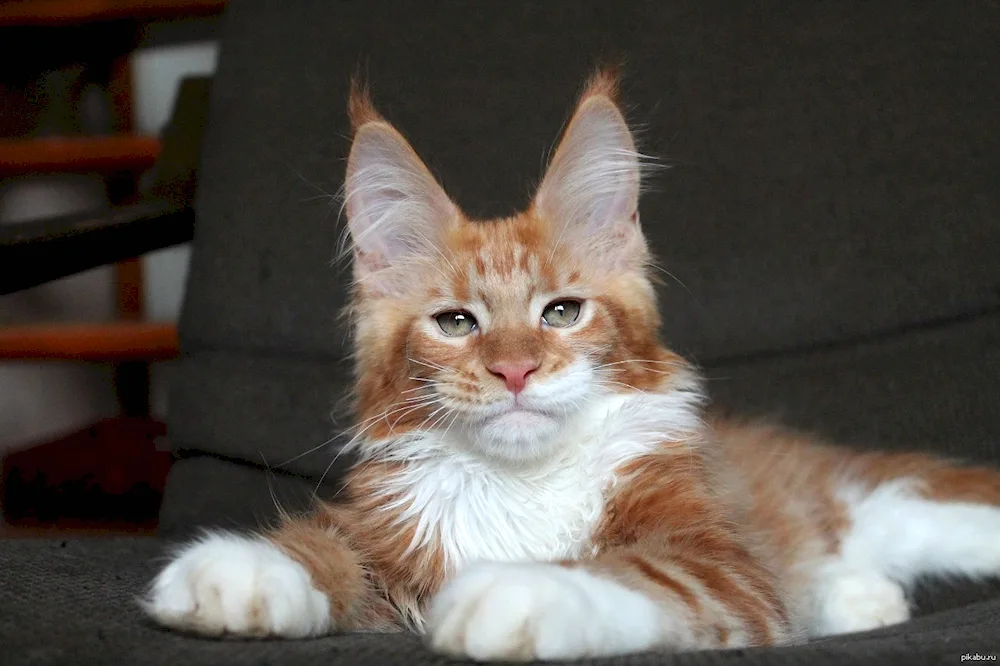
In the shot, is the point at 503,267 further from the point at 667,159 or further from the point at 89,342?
the point at 89,342

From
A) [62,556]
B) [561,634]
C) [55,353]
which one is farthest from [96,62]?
[561,634]

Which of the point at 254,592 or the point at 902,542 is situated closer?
the point at 254,592

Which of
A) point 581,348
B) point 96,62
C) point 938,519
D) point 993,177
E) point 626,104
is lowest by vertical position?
point 938,519

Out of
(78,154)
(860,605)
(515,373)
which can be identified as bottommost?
(860,605)

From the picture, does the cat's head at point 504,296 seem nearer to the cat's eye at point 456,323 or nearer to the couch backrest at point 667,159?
the cat's eye at point 456,323

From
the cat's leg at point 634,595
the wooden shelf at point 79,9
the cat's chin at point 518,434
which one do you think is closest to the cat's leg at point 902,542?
the cat's leg at point 634,595

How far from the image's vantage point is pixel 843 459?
1.70 m

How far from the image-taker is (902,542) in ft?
5.12

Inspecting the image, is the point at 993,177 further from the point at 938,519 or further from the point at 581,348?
the point at 581,348

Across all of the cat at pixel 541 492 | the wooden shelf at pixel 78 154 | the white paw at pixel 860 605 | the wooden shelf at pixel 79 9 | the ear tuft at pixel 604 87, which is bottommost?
the white paw at pixel 860 605

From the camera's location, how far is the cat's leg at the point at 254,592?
0.91 meters

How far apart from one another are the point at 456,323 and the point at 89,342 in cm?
177

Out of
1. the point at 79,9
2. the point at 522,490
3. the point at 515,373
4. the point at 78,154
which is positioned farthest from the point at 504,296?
the point at 79,9

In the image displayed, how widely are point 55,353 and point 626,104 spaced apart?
177 centimetres
